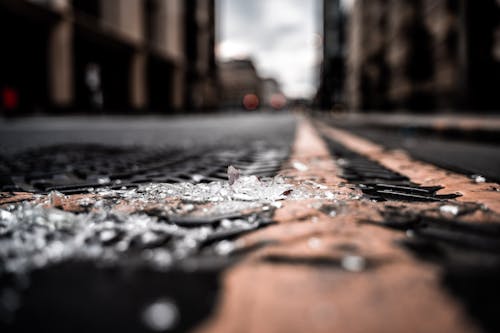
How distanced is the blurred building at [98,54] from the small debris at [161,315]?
39.6 feet

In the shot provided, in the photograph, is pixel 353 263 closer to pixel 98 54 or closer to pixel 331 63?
pixel 98 54

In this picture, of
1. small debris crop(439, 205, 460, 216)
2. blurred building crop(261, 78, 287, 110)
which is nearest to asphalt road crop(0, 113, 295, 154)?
small debris crop(439, 205, 460, 216)

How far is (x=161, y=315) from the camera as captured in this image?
466 mm

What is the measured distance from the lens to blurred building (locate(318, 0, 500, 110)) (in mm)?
8141

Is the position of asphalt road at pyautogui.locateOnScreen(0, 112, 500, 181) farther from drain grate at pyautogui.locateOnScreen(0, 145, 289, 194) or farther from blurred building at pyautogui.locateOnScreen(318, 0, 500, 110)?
blurred building at pyautogui.locateOnScreen(318, 0, 500, 110)

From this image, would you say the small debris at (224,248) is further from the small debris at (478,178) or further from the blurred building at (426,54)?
the blurred building at (426,54)

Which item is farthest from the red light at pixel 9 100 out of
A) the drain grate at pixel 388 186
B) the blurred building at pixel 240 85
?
the blurred building at pixel 240 85

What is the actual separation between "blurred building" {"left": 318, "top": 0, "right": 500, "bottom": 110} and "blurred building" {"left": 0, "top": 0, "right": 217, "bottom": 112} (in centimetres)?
1099

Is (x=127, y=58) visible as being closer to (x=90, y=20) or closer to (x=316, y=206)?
(x=90, y=20)

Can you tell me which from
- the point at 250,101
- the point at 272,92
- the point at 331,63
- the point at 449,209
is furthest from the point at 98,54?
the point at 272,92

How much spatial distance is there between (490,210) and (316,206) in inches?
17.6

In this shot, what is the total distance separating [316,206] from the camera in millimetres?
1017

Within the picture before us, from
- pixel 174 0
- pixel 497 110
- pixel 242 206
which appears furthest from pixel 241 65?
pixel 242 206

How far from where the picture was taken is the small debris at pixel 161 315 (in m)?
0.45
